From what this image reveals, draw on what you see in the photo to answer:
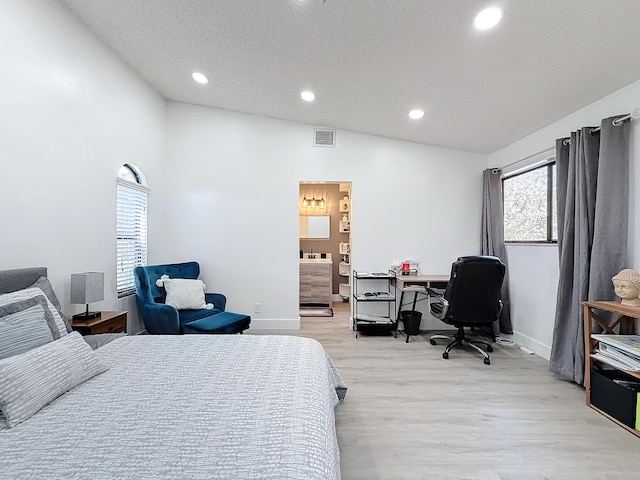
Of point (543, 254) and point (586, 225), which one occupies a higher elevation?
point (586, 225)

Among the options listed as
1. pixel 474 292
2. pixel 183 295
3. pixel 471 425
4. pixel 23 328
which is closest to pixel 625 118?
pixel 474 292

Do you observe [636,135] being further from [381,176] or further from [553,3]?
[381,176]

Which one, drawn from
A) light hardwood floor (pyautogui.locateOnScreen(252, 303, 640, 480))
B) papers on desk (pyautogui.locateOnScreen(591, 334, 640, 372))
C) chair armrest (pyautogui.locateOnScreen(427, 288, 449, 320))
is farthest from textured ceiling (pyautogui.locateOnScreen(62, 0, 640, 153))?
light hardwood floor (pyautogui.locateOnScreen(252, 303, 640, 480))

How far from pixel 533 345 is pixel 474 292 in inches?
42.9

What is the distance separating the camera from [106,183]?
10.4 feet

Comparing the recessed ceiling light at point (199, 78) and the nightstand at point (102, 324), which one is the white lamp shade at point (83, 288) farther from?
the recessed ceiling light at point (199, 78)

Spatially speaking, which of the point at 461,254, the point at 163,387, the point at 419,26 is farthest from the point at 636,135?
the point at 163,387

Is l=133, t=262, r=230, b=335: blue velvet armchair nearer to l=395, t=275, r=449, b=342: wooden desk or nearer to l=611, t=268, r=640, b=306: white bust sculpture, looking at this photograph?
l=395, t=275, r=449, b=342: wooden desk

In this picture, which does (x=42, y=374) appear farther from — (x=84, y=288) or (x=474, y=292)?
(x=474, y=292)

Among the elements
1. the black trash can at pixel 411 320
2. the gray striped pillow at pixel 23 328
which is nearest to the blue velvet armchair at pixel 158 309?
the gray striped pillow at pixel 23 328

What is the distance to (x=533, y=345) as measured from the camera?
367 cm

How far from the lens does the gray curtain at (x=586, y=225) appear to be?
8.37 ft

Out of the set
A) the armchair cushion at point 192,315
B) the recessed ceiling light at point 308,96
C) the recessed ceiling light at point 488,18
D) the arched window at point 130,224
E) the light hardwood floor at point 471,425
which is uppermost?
the recessed ceiling light at point 308,96

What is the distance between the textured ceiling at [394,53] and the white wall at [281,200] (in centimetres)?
65
